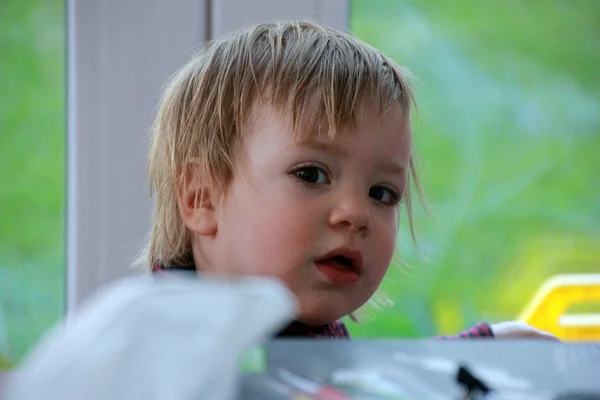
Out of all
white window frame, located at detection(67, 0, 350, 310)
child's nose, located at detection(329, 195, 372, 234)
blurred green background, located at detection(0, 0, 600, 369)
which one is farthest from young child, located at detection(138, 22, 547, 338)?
blurred green background, located at detection(0, 0, 600, 369)

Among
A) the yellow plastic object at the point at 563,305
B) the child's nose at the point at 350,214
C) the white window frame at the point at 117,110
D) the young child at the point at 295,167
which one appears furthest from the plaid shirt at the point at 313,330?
the yellow plastic object at the point at 563,305

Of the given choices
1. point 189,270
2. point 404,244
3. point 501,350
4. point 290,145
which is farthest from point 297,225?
point 404,244

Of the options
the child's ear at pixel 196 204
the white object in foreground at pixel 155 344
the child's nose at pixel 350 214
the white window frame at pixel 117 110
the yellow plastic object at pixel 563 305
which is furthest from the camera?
the yellow plastic object at pixel 563 305

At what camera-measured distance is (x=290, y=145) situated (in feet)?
2.68

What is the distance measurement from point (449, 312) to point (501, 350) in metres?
0.87

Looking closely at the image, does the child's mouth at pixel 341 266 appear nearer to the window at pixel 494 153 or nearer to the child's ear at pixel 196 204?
the child's ear at pixel 196 204

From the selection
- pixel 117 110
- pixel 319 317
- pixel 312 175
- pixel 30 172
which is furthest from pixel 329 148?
pixel 30 172

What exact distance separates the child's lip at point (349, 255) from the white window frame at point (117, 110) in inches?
18.2

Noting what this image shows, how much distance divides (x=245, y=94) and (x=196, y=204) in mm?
134

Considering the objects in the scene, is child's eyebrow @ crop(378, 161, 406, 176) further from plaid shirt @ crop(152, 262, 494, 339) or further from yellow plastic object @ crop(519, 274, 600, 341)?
yellow plastic object @ crop(519, 274, 600, 341)

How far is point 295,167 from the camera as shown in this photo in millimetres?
814

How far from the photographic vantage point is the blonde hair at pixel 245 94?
84 cm

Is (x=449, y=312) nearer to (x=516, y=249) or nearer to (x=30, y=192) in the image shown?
(x=516, y=249)

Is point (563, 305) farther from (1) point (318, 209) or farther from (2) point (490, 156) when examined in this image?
(1) point (318, 209)
